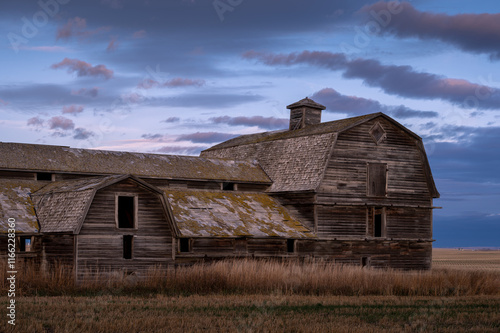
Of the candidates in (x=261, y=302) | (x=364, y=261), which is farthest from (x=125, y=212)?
(x=261, y=302)

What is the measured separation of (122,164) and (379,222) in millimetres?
14033

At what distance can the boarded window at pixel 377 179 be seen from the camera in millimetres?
39000

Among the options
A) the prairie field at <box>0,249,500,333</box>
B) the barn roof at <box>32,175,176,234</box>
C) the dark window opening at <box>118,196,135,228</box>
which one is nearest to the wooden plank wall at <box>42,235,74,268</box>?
the barn roof at <box>32,175,176,234</box>

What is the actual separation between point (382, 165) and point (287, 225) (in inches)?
251

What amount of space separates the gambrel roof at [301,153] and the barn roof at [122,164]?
1.05m

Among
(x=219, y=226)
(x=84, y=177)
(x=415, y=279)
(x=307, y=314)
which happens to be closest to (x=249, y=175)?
(x=219, y=226)

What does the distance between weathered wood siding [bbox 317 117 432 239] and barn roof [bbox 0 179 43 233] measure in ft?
45.7

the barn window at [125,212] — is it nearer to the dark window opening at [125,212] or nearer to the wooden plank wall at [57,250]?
the dark window opening at [125,212]

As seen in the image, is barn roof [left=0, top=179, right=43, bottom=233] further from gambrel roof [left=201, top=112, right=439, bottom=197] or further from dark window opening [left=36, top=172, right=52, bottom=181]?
gambrel roof [left=201, top=112, right=439, bottom=197]

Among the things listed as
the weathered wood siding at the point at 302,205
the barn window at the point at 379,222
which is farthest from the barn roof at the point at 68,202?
the barn window at the point at 379,222

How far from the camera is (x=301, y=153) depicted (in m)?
39.8

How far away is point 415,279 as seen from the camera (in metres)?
26.5

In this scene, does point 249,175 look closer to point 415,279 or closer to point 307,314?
point 415,279

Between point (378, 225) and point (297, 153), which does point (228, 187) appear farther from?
point (378, 225)
